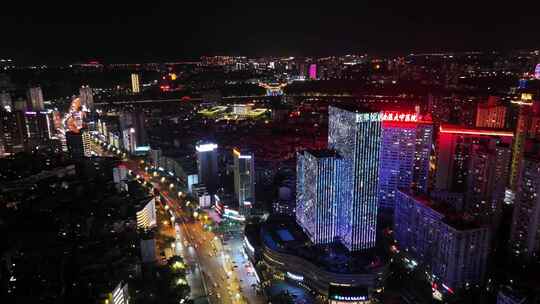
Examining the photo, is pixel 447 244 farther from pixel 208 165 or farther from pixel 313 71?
pixel 313 71

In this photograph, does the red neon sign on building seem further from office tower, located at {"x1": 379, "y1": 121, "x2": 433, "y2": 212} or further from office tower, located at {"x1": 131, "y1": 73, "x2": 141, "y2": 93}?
office tower, located at {"x1": 131, "y1": 73, "x2": 141, "y2": 93}

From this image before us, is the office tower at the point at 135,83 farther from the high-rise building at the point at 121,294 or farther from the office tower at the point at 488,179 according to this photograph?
the office tower at the point at 488,179

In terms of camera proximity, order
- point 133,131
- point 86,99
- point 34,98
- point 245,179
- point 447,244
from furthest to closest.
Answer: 1. point 86,99
2. point 34,98
3. point 133,131
4. point 245,179
5. point 447,244

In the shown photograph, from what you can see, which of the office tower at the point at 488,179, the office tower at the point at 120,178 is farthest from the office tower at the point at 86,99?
the office tower at the point at 488,179

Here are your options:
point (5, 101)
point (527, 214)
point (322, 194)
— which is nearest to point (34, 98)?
point (5, 101)

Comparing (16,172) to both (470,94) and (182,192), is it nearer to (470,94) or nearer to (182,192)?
(182,192)

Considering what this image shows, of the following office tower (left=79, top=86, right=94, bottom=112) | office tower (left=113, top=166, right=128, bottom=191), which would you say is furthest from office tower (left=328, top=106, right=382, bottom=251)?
office tower (left=79, top=86, right=94, bottom=112)
